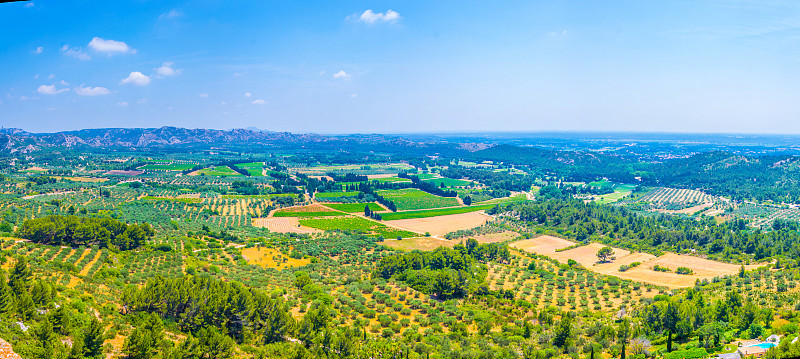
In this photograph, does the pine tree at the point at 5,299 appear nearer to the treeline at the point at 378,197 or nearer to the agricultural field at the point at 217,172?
the treeline at the point at 378,197

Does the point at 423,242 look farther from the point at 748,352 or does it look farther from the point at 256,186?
the point at 256,186

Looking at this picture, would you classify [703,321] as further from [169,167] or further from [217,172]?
[169,167]

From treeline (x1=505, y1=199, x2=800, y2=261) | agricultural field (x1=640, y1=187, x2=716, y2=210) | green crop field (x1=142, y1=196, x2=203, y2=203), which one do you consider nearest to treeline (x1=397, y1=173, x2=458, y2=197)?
treeline (x1=505, y1=199, x2=800, y2=261)

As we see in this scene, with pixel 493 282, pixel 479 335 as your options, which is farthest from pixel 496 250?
pixel 479 335

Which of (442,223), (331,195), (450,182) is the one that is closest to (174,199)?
(331,195)

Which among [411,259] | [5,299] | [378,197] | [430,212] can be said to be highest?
[5,299]

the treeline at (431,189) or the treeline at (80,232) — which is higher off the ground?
the treeline at (80,232)

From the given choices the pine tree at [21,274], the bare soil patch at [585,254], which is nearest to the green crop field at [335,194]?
the bare soil patch at [585,254]
